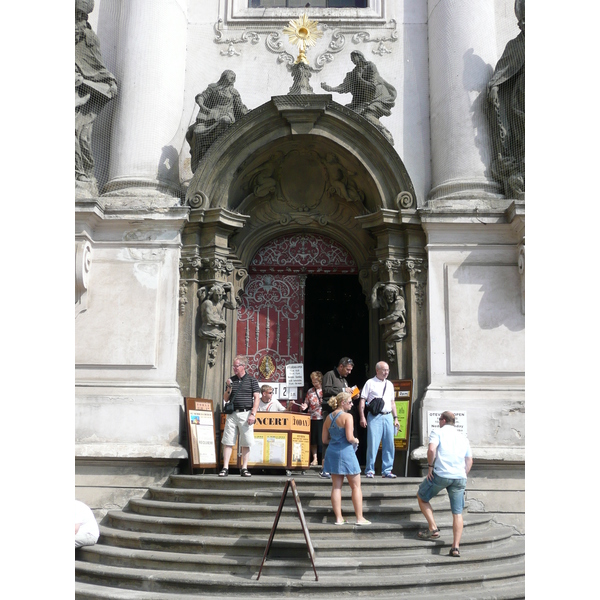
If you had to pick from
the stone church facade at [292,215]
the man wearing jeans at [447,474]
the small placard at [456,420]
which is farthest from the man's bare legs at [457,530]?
the small placard at [456,420]

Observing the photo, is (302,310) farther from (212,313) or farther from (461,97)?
(461,97)

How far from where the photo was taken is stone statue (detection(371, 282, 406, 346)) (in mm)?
11125

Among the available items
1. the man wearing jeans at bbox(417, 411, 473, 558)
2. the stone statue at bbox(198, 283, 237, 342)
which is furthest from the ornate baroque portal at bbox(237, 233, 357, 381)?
the man wearing jeans at bbox(417, 411, 473, 558)

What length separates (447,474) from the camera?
26.0 feet

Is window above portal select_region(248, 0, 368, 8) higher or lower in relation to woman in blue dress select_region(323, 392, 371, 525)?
higher

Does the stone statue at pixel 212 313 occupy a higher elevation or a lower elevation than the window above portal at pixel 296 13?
lower

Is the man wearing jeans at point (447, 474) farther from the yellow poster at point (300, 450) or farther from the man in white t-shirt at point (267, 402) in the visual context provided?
the man in white t-shirt at point (267, 402)

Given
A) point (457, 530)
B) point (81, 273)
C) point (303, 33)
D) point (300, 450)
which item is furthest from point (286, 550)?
point (303, 33)

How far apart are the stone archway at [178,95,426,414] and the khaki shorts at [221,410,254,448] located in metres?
1.26

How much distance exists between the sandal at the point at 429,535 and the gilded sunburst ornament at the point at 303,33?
23.4ft

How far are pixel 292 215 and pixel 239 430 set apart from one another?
13.1 ft

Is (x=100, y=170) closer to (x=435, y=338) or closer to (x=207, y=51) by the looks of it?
(x=207, y=51)

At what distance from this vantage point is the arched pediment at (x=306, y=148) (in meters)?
11.3

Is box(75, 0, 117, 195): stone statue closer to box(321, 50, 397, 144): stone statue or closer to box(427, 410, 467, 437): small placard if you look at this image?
box(321, 50, 397, 144): stone statue
